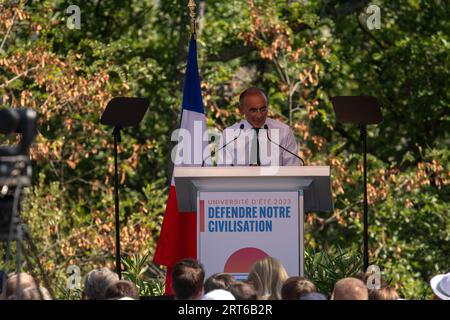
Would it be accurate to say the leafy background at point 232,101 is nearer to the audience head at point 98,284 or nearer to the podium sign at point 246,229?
the podium sign at point 246,229

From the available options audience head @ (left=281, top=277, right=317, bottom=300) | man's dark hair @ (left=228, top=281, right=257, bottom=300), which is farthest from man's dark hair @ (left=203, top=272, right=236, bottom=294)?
audience head @ (left=281, top=277, right=317, bottom=300)

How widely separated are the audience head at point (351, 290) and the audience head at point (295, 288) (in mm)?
238

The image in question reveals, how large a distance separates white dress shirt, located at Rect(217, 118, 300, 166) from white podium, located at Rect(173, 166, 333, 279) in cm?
67

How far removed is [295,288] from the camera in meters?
7.40

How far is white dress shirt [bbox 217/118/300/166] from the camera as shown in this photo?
949cm

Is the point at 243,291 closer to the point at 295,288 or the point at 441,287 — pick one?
the point at 295,288

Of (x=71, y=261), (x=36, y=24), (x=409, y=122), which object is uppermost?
(x=36, y=24)

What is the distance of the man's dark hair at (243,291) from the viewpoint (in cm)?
731

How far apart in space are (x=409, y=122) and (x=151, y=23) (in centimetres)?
371

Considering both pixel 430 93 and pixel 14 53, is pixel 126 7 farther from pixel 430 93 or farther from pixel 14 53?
pixel 430 93

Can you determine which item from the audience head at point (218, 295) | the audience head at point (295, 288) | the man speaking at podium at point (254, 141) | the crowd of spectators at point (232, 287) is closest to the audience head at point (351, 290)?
the crowd of spectators at point (232, 287)
